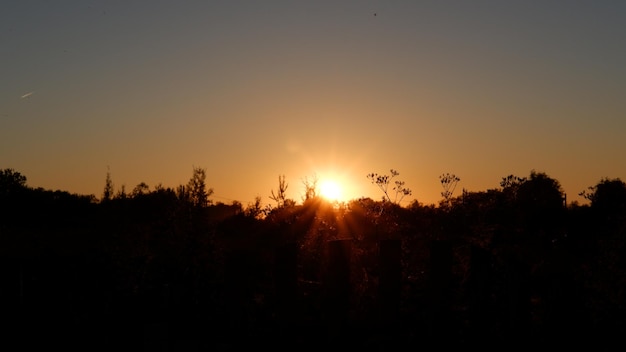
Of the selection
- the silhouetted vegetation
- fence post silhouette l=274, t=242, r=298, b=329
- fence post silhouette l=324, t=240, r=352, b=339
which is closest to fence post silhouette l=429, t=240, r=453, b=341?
the silhouetted vegetation

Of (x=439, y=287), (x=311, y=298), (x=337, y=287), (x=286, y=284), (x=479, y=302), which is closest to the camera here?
(x=286, y=284)

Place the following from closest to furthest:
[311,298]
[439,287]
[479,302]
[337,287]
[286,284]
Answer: [286,284], [337,287], [479,302], [439,287], [311,298]

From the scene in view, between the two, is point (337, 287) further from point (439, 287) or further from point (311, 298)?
point (311, 298)

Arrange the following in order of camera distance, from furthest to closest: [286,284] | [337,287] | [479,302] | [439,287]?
1. [439,287]
2. [479,302]
3. [337,287]
4. [286,284]

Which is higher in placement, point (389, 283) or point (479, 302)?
point (389, 283)

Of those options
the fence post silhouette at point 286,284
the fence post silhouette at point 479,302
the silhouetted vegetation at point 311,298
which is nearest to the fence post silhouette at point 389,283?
the silhouetted vegetation at point 311,298

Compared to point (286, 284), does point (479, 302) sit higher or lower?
lower

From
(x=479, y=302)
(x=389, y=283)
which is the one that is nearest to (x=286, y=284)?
(x=389, y=283)

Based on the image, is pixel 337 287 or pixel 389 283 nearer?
pixel 337 287

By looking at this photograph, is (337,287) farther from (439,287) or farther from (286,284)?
(439,287)

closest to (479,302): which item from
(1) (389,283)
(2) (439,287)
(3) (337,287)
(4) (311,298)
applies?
(2) (439,287)

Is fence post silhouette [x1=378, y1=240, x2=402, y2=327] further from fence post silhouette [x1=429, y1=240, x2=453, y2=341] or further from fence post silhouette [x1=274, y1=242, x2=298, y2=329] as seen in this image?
fence post silhouette [x1=274, y1=242, x2=298, y2=329]

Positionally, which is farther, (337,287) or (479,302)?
(479,302)

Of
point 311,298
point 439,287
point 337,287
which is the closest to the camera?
point 337,287
